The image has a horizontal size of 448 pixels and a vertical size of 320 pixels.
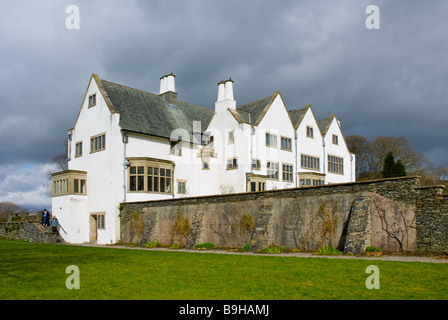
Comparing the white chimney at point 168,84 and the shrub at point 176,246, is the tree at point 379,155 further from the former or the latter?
the shrub at point 176,246

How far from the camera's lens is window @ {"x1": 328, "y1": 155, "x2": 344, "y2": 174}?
44.6 m

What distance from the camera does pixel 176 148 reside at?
35969 mm

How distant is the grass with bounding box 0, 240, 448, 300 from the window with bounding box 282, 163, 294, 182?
24.6m

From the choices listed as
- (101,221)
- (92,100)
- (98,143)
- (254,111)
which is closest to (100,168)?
(98,143)

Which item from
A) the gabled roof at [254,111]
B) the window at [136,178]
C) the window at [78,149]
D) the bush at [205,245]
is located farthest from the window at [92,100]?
the bush at [205,245]

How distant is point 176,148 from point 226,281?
2631cm

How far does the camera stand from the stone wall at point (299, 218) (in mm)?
17062

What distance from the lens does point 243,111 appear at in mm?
39781

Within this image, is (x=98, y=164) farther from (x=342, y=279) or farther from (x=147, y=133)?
(x=342, y=279)

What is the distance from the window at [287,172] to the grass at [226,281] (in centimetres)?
2459

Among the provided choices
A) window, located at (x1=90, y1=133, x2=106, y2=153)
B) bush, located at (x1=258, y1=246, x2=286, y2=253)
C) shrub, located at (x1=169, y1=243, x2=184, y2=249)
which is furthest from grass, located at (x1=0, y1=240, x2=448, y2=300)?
window, located at (x1=90, y1=133, x2=106, y2=153)

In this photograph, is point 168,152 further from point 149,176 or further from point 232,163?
point 232,163

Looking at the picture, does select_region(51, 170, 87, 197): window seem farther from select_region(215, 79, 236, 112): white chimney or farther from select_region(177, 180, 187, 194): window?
select_region(215, 79, 236, 112): white chimney
